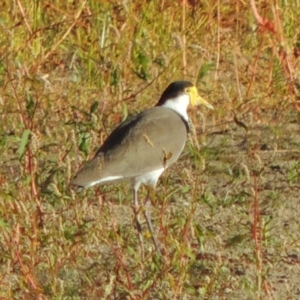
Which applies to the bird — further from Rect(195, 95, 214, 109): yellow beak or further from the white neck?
Rect(195, 95, 214, 109): yellow beak

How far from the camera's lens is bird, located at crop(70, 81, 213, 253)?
5.47 meters

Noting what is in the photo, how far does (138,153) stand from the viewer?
580 centimetres

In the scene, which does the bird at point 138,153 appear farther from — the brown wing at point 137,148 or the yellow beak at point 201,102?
the yellow beak at point 201,102

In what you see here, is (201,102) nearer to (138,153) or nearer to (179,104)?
(179,104)

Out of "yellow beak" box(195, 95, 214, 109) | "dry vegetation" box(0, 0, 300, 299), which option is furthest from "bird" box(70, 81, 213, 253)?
"yellow beak" box(195, 95, 214, 109)

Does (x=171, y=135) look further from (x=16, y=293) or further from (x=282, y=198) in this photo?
(x=16, y=293)

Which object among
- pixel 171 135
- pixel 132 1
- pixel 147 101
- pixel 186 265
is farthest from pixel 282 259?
pixel 132 1

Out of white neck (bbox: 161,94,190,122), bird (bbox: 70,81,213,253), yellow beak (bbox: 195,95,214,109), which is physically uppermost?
bird (bbox: 70,81,213,253)

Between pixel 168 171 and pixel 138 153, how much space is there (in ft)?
2.45

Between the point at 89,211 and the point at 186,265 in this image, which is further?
the point at 89,211

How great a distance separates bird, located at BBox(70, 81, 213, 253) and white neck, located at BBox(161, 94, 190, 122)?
0.62 feet

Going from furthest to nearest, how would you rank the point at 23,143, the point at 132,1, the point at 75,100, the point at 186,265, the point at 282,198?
the point at 132,1, the point at 75,100, the point at 282,198, the point at 23,143, the point at 186,265

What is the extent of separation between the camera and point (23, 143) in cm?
482

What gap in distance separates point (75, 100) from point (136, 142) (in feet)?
5.79
